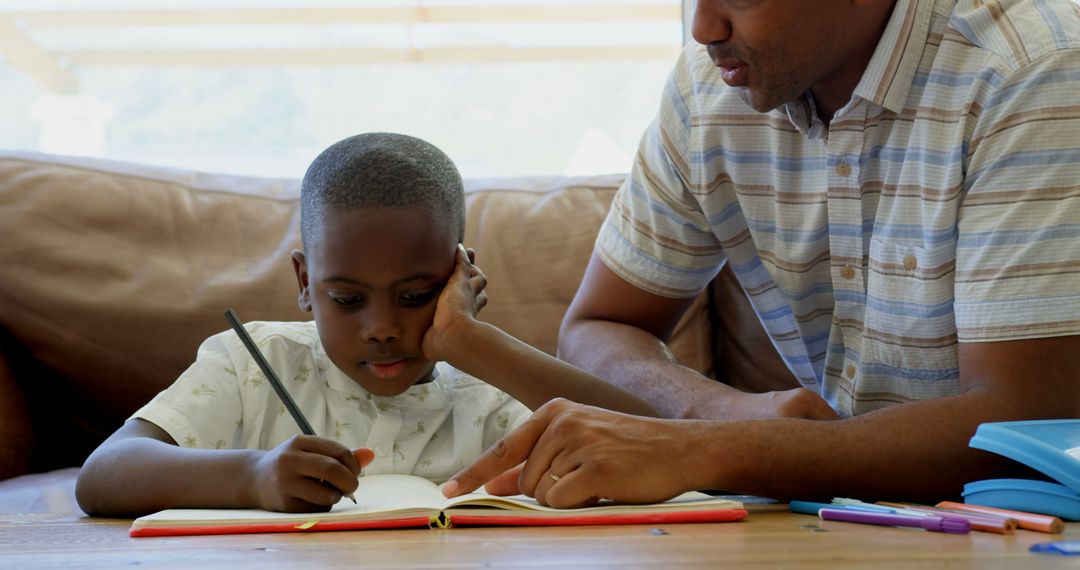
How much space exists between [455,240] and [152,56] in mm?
2324

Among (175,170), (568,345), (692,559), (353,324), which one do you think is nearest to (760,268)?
(568,345)

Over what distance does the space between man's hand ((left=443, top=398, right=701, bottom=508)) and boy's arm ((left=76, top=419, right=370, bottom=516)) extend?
0.13 metres

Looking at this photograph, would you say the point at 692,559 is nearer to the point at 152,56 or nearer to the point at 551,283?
the point at 551,283

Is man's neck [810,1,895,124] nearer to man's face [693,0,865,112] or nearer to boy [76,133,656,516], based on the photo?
man's face [693,0,865,112]

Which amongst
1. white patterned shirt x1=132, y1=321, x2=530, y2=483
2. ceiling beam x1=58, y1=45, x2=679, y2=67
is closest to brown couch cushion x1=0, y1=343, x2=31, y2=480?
white patterned shirt x1=132, y1=321, x2=530, y2=483

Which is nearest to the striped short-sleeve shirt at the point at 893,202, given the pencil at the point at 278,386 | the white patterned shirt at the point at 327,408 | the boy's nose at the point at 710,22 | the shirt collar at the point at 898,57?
the shirt collar at the point at 898,57

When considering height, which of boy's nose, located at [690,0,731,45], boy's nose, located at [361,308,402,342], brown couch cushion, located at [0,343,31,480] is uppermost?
boy's nose, located at [690,0,731,45]

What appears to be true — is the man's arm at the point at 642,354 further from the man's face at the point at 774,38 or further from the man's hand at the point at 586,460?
the man's face at the point at 774,38

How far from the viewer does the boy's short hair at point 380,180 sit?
4.66ft

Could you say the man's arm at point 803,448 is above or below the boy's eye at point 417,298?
below

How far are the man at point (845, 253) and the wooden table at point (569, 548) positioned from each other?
6.8 inches

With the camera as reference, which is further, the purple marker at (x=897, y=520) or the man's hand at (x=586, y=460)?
the man's hand at (x=586, y=460)

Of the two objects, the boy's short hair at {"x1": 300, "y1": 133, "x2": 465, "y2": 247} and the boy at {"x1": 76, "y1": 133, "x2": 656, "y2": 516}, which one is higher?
the boy's short hair at {"x1": 300, "y1": 133, "x2": 465, "y2": 247}

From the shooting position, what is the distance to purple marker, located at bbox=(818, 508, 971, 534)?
912mm
